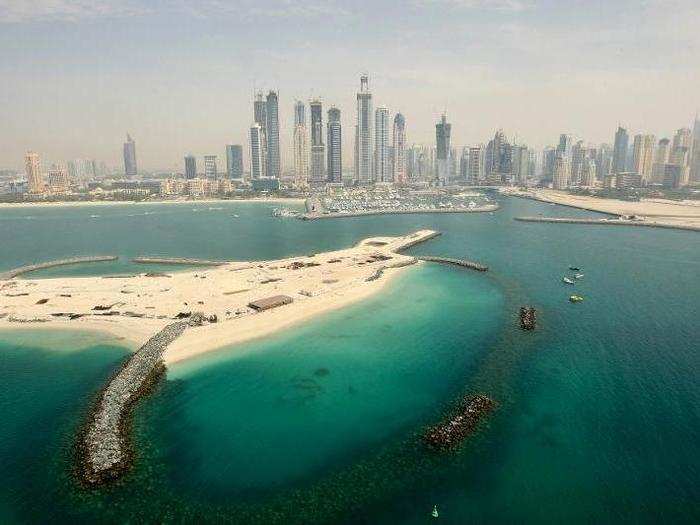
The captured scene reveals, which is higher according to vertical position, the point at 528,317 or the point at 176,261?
the point at 528,317

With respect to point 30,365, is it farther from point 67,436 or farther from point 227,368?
point 227,368

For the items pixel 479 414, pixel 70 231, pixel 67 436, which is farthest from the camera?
pixel 70 231

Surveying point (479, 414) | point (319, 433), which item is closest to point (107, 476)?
point (319, 433)

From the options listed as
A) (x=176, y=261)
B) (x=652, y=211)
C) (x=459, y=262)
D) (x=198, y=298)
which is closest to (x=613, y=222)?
(x=652, y=211)

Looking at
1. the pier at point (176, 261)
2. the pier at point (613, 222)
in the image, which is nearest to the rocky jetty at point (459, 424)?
the pier at point (176, 261)

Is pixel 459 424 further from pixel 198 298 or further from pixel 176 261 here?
pixel 176 261

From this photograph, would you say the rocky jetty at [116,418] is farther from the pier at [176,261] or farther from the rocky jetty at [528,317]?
the pier at [176,261]
